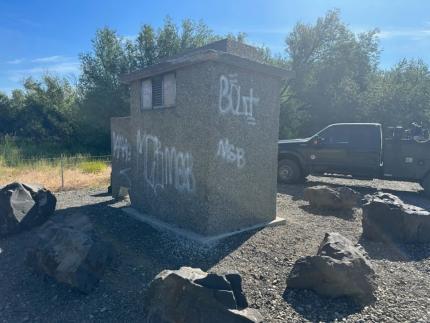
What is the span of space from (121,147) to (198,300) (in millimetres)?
5440

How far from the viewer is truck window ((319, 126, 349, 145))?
10.3 metres

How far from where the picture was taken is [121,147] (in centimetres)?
771

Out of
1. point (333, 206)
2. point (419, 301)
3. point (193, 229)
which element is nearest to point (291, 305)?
point (419, 301)

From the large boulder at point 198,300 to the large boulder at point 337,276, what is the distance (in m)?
0.88

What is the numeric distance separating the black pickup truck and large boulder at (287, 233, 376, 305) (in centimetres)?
675

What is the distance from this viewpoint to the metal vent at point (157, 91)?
18.8 ft

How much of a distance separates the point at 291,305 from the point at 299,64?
83.4ft

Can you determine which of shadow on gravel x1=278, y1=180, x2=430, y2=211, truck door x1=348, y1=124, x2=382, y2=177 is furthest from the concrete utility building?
truck door x1=348, y1=124, x2=382, y2=177

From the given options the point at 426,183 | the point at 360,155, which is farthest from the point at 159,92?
the point at 426,183

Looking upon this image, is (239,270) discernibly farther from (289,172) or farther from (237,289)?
(289,172)

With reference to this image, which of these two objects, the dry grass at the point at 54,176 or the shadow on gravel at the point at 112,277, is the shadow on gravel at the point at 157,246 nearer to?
the shadow on gravel at the point at 112,277

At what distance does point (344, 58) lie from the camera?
87.2ft

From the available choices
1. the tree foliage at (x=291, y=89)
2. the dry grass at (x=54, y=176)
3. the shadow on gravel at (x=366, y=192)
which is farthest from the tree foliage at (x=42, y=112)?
the shadow on gravel at (x=366, y=192)

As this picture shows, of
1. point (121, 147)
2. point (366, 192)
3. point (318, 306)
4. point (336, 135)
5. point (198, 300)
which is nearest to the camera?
point (198, 300)
